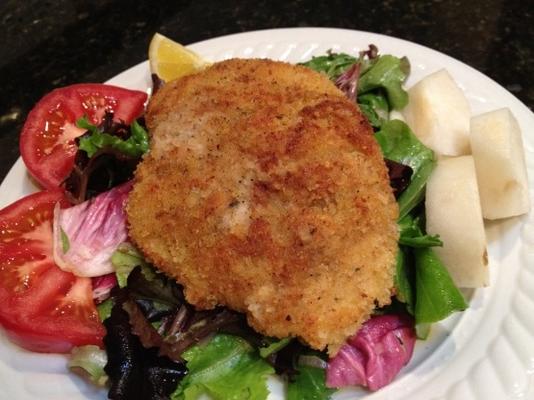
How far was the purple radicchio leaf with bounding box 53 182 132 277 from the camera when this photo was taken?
208cm

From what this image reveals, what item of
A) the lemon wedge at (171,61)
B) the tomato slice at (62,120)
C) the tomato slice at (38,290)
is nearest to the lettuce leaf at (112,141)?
the tomato slice at (62,120)

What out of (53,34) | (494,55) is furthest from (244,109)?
(53,34)

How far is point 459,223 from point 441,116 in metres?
0.54

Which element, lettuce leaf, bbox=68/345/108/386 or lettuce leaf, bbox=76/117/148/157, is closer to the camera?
lettuce leaf, bbox=68/345/108/386

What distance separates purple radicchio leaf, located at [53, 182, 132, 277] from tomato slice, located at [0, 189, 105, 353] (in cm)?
4

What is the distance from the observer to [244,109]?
6.91 feet

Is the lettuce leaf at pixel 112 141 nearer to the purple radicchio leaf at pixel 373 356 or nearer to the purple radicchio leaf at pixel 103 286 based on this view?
the purple radicchio leaf at pixel 103 286

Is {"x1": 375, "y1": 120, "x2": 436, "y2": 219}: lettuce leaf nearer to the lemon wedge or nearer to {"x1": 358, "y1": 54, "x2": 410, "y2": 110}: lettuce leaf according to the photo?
{"x1": 358, "y1": 54, "x2": 410, "y2": 110}: lettuce leaf

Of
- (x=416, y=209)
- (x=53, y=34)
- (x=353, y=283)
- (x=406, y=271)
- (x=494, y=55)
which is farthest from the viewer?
(x=53, y=34)

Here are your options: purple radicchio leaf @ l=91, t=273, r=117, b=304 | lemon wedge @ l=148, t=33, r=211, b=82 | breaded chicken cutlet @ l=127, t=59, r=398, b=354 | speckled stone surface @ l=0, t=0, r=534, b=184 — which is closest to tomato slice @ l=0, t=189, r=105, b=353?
purple radicchio leaf @ l=91, t=273, r=117, b=304

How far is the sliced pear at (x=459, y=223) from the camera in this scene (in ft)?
6.23

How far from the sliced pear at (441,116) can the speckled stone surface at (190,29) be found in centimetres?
80

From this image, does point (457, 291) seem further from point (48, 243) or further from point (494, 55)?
point (494, 55)

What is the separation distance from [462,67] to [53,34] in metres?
2.41
